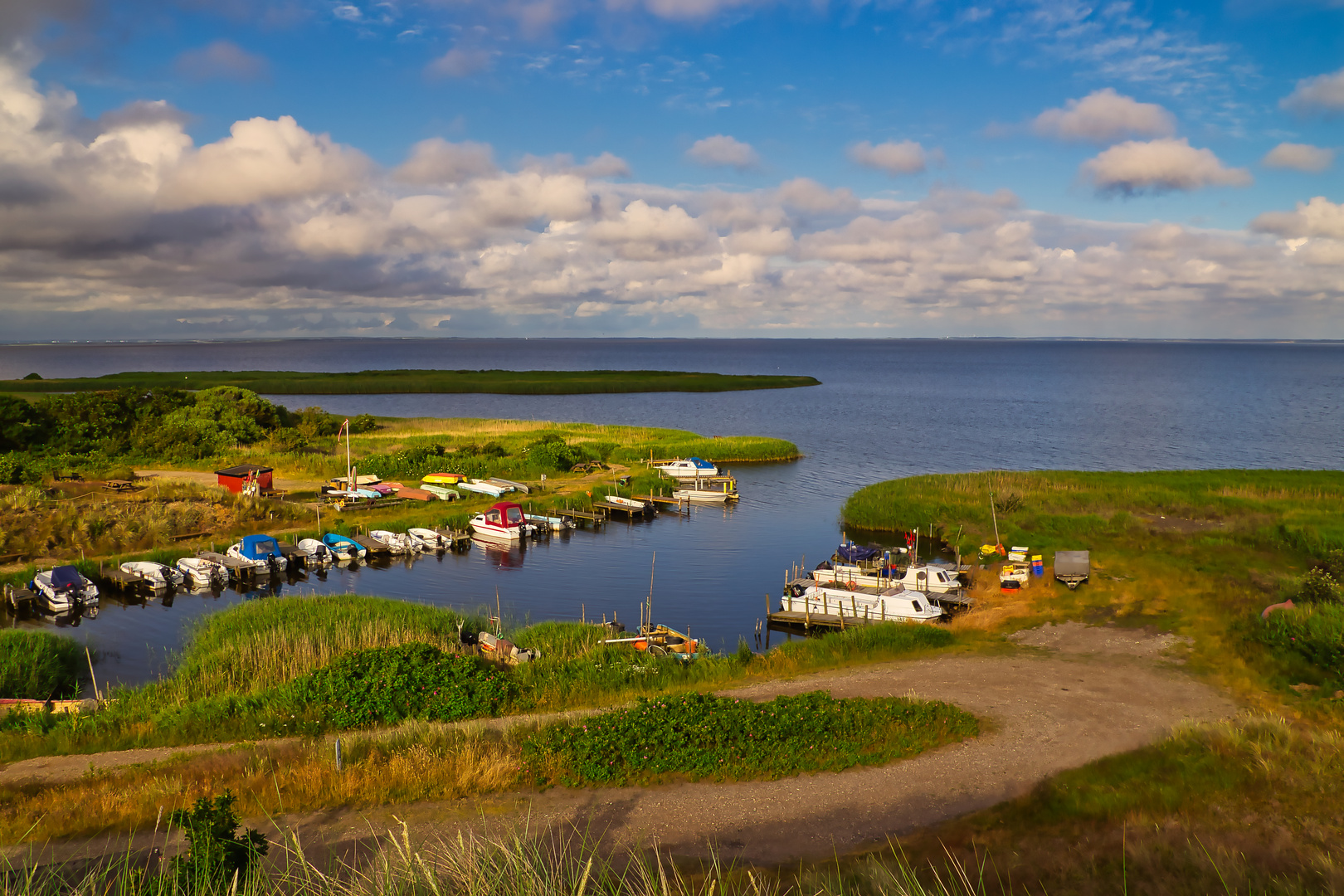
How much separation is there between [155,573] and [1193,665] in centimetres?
4346

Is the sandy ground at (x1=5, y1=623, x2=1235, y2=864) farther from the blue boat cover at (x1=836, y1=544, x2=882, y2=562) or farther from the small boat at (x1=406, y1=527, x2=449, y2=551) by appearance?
the small boat at (x1=406, y1=527, x2=449, y2=551)

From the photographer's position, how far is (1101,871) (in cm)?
1346

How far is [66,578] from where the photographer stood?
121 ft

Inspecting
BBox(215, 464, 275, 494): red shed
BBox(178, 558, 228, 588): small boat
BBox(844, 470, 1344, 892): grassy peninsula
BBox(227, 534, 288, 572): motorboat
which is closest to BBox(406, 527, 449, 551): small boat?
BBox(227, 534, 288, 572): motorboat

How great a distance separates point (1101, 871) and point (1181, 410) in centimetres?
15117

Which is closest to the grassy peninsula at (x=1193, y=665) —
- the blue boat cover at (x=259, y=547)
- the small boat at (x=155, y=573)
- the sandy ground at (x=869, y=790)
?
the sandy ground at (x=869, y=790)

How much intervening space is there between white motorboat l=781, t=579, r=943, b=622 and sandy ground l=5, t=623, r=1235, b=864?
1063 cm

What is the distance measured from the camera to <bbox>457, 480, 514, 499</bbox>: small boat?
198 feet

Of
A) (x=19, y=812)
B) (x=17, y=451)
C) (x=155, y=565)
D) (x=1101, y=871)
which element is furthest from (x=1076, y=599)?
(x=17, y=451)

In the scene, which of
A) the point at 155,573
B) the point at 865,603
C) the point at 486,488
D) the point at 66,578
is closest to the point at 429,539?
the point at 486,488

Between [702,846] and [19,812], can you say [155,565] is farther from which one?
[702,846]

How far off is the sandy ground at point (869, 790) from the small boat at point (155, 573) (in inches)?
1208

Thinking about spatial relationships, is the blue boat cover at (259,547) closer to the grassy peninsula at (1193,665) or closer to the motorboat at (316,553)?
the motorboat at (316,553)

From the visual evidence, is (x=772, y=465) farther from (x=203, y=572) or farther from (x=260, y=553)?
(x=203, y=572)
